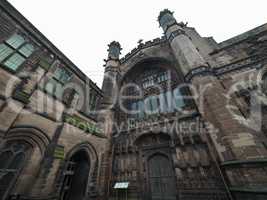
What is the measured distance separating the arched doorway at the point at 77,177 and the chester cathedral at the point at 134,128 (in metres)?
0.06

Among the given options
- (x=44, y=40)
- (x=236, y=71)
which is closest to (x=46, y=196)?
(x=44, y=40)

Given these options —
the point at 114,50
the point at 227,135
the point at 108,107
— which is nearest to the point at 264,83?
the point at 227,135

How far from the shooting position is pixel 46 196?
5172 millimetres

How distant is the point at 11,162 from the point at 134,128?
21.9 feet

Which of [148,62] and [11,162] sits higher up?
[148,62]

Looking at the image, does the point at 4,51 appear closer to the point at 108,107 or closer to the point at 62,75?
the point at 62,75

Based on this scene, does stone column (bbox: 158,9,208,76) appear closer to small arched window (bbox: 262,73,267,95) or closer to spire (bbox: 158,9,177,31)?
spire (bbox: 158,9,177,31)

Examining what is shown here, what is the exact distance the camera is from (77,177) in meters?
7.93

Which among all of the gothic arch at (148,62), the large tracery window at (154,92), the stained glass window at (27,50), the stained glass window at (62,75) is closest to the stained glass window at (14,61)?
the stained glass window at (27,50)

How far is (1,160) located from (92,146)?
435 cm

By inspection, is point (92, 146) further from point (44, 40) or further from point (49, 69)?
point (44, 40)

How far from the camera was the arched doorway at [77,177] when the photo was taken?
282 inches

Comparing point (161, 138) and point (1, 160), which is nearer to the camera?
point (1, 160)
